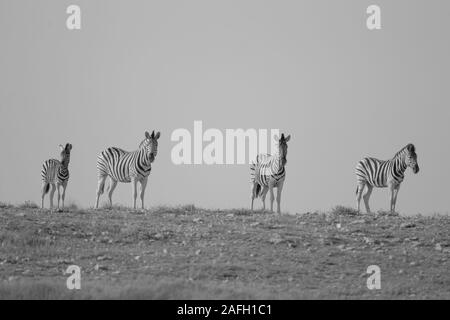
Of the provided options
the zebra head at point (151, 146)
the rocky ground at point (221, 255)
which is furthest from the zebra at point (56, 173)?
the rocky ground at point (221, 255)

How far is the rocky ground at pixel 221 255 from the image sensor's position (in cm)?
1766

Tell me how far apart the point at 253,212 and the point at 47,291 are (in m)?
12.8

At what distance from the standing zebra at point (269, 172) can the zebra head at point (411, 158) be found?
4754mm

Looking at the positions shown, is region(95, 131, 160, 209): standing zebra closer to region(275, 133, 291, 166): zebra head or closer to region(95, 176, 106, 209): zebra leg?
region(95, 176, 106, 209): zebra leg

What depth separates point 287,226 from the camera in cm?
2516

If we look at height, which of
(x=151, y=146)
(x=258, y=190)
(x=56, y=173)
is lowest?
(x=258, y=190)

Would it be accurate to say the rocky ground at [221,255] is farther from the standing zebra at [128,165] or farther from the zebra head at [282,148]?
the standing zebra at [128,165]

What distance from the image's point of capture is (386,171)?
3316 centimetres

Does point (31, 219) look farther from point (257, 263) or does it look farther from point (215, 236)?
point (257, 263)

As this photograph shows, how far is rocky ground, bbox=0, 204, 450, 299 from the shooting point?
17.7 m

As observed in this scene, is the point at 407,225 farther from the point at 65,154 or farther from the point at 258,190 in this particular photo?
the point at 65,154

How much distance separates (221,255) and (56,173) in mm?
15552

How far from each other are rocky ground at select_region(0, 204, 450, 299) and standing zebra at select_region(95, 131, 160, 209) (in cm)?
601

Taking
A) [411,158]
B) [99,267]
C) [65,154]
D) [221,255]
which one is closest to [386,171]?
[411,158]
